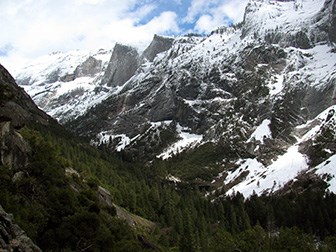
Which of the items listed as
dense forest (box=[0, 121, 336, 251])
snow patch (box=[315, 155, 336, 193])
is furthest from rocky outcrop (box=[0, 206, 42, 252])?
snow patch (box=[315, 155, 336, 193])

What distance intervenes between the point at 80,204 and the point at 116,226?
18.8 feet

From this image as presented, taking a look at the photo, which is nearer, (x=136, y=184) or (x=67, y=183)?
(x=67, y=183)

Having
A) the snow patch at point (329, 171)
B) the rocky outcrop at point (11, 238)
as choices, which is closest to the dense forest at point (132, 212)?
the snow patch at point (329, 171)

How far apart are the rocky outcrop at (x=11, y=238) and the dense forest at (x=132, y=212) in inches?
449

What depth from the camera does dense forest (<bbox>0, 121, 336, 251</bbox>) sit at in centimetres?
4516

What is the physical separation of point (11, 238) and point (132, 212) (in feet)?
295

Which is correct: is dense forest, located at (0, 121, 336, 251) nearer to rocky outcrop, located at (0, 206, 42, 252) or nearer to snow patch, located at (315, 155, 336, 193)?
snow patch, located at (315, 155, 336, 193)

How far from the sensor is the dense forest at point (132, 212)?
45.2 meters

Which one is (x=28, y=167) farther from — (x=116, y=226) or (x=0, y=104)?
(x=116, y=226)

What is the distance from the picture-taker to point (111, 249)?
48.1 m

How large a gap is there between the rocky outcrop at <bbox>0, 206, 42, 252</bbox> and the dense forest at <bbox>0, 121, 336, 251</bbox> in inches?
449

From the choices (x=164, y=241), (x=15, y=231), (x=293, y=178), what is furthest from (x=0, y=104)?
(x=293, y=178)

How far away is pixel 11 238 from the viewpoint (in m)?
26.5

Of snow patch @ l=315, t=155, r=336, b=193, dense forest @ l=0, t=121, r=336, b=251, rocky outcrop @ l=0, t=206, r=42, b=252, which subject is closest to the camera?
rocky outcrop @ l=0, t=206, r=42, b=252
